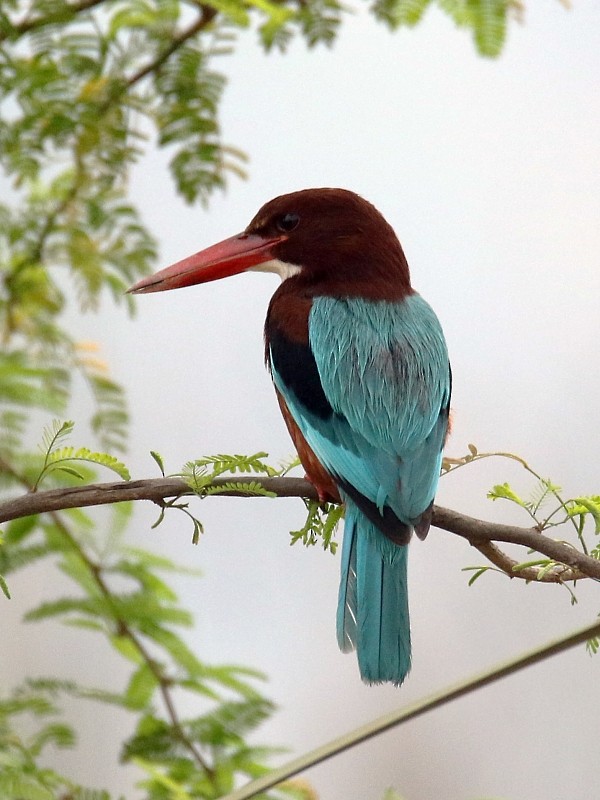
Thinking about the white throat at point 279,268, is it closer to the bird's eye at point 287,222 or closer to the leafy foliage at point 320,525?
the bird's eye at point 287,222

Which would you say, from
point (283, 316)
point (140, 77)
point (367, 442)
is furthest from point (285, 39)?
point (367, 442)

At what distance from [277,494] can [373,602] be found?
0.25 metres

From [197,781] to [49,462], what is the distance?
0.82 metres

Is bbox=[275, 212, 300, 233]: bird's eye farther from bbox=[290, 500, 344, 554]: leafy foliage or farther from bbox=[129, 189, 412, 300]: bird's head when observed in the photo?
bbox=[290, 500, 344, 554]: leafy foliage

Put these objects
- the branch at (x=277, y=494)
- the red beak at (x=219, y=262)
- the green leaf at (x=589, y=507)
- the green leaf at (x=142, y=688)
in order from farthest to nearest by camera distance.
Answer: the green leaf at (x=142, y=688), the red beak at (x=219, y=262), the green leaf at (x=589, y=507), the branch at (x=277, y=494)

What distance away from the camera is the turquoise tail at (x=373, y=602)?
1.03 meters

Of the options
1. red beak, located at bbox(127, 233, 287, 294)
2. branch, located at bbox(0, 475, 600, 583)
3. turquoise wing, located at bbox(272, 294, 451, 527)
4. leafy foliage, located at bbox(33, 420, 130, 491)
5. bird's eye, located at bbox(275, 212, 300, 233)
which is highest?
bird's eye, located at bbox(275, 212, 300, 233)

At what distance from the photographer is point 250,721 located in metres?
1.48

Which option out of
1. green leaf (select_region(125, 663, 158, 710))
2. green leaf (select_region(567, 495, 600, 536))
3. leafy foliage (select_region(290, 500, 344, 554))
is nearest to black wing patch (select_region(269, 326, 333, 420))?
leafy foliage (select_region(290, 500, 344, 554))

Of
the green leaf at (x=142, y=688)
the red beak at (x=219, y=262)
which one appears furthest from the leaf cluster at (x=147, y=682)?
the red beak at (x=219, y=262)

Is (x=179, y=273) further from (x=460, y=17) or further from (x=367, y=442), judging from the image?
(x=460, y=17)

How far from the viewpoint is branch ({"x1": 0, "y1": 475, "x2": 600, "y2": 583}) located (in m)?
0.71

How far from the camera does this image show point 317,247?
4.48 ft

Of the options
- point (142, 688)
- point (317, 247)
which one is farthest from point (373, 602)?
point (142, 688)
